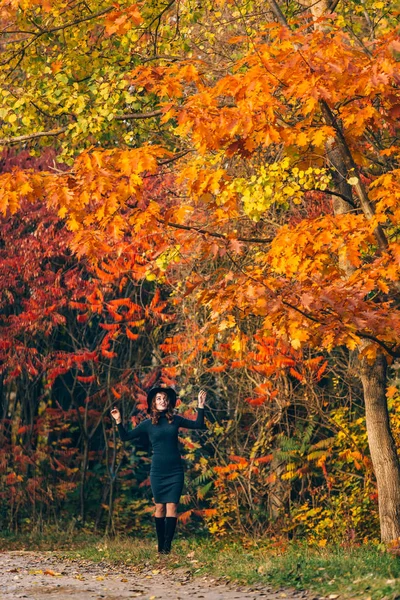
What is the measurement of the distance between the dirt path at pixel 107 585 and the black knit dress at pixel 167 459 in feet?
3.16

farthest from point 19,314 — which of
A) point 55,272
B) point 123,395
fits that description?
point 123,395

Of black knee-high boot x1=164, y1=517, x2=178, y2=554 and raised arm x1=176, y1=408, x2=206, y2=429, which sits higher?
raised arm x1=176, y1=408, x2=206, y2=429

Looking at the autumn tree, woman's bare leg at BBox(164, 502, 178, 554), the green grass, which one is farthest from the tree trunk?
woman's bare leg at BBox(164, 502, 178, 554)

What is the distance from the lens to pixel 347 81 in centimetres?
852

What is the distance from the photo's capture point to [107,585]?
960 cm

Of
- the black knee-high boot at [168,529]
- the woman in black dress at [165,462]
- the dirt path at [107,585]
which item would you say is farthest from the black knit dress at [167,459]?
the dirt path at [107,585]

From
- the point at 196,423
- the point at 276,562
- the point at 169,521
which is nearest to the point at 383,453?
the point at 276,562

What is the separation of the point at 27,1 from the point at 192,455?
21.3ft

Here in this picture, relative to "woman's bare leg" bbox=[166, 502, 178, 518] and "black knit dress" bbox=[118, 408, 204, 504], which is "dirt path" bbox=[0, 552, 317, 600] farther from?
"black knit dress" bbox=[118, 408, 204, 504]

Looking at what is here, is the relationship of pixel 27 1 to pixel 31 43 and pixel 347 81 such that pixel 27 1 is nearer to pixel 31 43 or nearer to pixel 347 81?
pixel 31 43

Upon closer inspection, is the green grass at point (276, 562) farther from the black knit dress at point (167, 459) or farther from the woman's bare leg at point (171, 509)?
the black knit dress at point (167, 459)

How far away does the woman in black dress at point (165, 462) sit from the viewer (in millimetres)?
11523

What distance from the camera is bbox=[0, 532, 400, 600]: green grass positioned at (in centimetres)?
830

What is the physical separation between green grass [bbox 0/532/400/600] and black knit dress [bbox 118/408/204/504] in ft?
2.27
